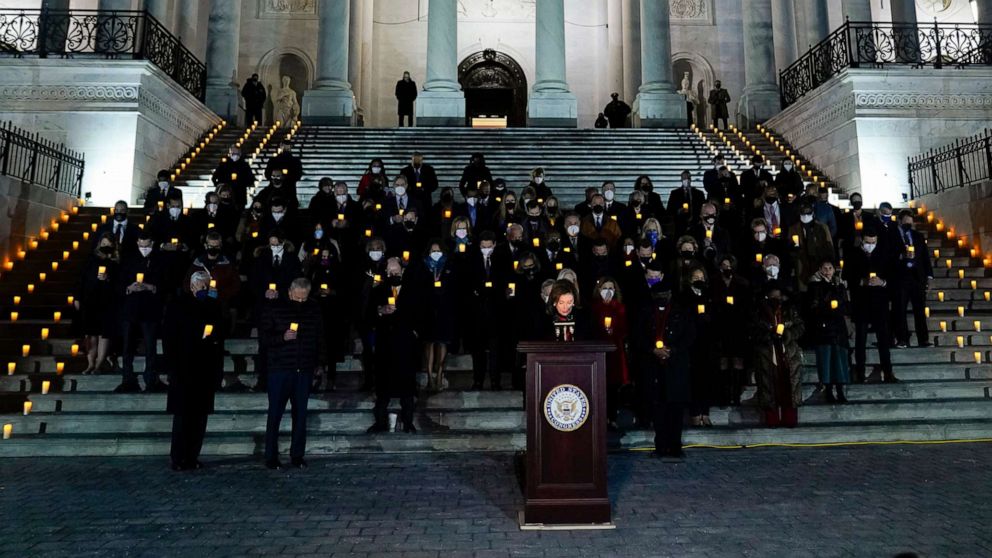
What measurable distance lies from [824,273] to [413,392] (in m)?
5.20

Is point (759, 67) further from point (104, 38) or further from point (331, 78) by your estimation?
point (104, 38)

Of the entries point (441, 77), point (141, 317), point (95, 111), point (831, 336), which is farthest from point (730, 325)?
point (441, 77)

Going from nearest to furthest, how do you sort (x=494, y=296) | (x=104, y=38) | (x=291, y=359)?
1. (x=291, y=359)
2. (x=494, y=296)
3. (x=104, y=38)

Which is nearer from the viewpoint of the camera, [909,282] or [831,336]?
[831,336]

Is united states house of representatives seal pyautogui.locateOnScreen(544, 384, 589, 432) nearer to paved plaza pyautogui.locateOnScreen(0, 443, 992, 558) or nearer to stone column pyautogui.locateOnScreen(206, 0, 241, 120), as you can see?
paved plaza pyautogui.locateOnScreen(0, 443, 992, 558)

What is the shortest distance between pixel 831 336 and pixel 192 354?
279 inches

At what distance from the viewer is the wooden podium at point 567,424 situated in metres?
5.07

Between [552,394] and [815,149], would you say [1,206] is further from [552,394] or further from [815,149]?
[815,149]

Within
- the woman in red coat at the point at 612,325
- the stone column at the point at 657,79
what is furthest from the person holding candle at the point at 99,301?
the stone column at the point at 657,79

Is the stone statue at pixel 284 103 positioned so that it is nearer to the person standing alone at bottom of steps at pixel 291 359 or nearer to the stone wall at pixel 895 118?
the stone wall at pixel 895 118

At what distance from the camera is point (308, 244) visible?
955 centimetres

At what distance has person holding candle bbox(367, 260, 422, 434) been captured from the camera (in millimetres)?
7625

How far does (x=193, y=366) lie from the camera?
22.7 ft

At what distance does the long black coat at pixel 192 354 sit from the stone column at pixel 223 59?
54.4ft
